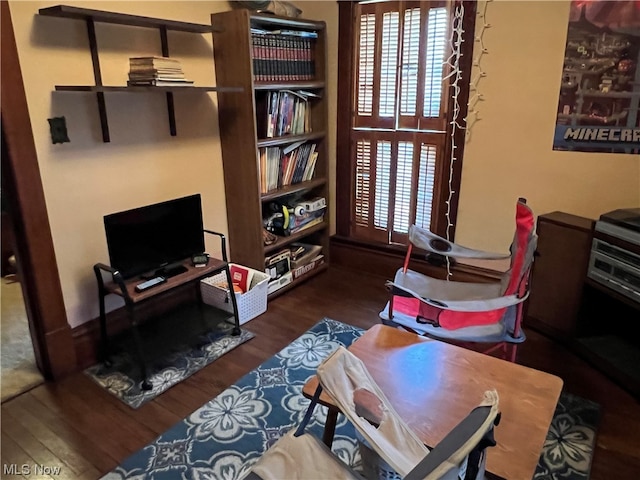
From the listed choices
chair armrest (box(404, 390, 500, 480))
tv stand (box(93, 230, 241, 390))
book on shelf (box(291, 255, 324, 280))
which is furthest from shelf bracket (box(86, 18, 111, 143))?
chair armrest (box(404, 390, 500, 480))

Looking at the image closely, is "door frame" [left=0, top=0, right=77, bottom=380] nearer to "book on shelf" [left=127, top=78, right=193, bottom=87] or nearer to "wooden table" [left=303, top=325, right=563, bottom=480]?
"book on shelf" [left=127, top=78, right=193, bottom=87]

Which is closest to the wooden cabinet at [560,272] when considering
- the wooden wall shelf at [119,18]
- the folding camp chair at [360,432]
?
the folding camp chair at [360,432]

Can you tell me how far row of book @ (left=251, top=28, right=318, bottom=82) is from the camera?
2.84 meters

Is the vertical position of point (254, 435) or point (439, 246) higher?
point (439, 246)

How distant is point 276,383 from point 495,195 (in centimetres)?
180

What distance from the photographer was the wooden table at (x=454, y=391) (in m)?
1.34

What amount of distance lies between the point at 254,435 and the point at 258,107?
6.51ft

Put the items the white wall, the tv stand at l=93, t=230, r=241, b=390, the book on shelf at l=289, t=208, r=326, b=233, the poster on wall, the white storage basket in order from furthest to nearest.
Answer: the book on shelf at l=289, t=208, r=326, b=233 → the white storage basket → the poster on wall → the tv stand at l=93, t=230, r=241, b=390 → the white wall

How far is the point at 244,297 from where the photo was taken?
2.84m

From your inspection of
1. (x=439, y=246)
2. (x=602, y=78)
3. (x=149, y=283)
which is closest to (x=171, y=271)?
(x=149, y=283)

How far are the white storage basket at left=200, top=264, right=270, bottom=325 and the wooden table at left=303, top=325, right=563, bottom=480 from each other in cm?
116

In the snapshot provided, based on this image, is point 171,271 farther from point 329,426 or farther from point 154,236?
point 329,426

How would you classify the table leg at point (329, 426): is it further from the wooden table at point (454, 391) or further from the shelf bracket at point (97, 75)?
the shelf bracket at point (97, 75)

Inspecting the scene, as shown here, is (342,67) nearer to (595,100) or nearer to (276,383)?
(595,100)
